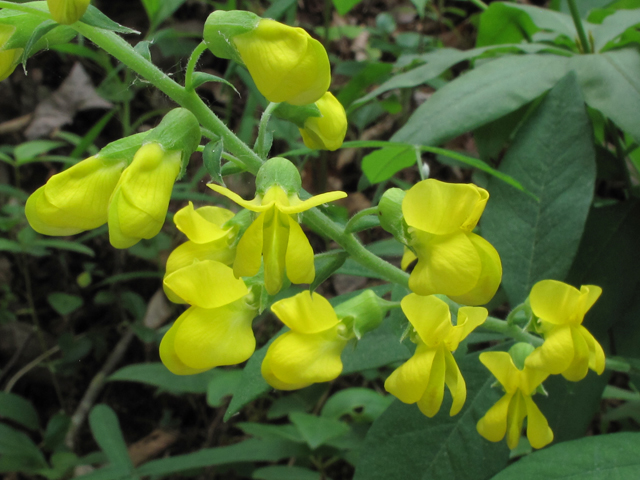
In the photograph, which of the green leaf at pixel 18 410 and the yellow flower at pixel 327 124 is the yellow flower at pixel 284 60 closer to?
the yellow flower at pixel 327 124

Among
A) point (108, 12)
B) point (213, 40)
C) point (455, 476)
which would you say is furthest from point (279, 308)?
point (108, 12)

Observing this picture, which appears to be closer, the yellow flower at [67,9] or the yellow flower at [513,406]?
the yellow flower at [67,9]

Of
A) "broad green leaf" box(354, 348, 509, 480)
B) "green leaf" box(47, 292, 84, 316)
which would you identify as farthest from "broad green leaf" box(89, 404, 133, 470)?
"broad green leaf" box(354, 348, 509, 480)

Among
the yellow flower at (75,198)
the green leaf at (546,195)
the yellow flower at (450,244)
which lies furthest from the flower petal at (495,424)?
the yellow flower at (75,198)

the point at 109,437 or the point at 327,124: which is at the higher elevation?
the point at 327,124

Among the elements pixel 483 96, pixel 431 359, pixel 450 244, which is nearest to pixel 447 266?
pixel 450 244

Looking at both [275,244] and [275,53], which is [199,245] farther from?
[275,53]
